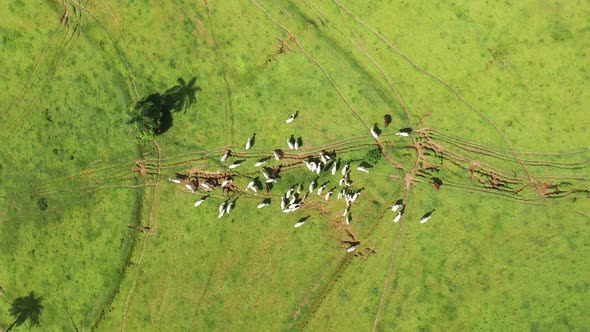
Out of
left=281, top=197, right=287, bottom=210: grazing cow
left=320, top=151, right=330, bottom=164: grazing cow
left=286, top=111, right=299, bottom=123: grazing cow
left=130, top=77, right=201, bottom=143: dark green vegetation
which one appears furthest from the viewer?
left=130, top=77, right=201, bottom=143: dark green vegetation

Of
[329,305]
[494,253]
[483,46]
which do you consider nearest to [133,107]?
[329,305]

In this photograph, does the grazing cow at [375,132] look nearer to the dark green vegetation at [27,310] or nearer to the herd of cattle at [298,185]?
the herd of cattle at [298,185]

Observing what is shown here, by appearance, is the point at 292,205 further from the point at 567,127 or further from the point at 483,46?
the point at 567,127

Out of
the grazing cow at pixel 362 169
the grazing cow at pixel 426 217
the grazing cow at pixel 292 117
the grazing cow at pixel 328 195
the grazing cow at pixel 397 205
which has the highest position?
the grazing cow at pixel 292 117

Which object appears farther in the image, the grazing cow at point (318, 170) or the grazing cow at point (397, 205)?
the grazing cow at point (318, 170)

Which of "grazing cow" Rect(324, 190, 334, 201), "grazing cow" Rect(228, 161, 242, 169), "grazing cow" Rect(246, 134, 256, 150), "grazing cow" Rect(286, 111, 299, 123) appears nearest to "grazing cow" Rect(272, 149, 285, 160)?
"grazing cow" Rect(246, 134, 256, 150)

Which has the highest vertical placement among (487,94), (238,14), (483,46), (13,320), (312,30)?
(238,14)

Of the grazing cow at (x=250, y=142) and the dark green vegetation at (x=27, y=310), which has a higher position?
the grazing cow at (x=250, y=142)

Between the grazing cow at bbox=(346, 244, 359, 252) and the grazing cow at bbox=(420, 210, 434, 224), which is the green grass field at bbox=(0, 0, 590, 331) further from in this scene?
the grazing cow at bbox=(346, 244, 359, 252)

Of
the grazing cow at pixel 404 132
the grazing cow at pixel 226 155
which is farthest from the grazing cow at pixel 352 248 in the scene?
the grazing cow at pixel 226 155
